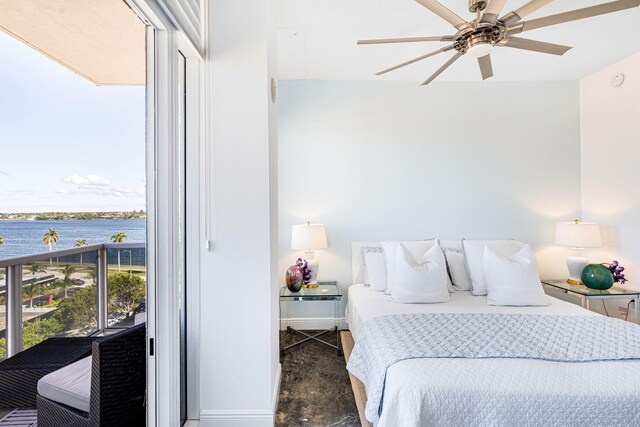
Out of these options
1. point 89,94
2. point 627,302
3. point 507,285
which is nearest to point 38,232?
point 89,94

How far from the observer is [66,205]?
3.15 feet

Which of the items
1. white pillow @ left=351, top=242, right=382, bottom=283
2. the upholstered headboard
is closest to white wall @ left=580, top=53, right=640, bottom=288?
the upholstered headboard

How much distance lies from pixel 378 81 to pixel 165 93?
2.66 meters

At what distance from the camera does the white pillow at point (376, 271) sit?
299 cm

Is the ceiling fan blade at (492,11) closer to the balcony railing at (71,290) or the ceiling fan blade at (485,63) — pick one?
the ceiling fan blade at (485,63)

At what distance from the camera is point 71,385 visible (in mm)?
1287

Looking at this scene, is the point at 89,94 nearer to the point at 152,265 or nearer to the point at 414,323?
the point at 152,265

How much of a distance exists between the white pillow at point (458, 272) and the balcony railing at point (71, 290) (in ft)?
8.73

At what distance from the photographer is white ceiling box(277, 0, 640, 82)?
2361 mm

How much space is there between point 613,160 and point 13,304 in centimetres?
459

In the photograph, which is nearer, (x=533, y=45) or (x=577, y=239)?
(x=533, y=45)

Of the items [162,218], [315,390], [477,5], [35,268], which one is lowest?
[315,390]

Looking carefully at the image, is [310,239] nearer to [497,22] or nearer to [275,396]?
[275,396]

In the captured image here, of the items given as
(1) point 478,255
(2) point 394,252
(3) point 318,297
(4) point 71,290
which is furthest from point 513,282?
(4) point 71,290
